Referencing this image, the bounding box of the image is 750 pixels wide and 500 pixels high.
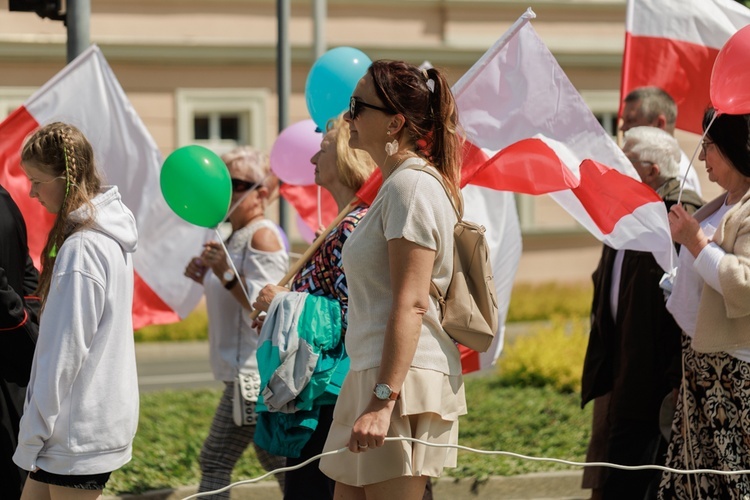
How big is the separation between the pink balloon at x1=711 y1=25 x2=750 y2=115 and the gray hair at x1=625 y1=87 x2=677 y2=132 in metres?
1.24

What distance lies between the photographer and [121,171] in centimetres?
607

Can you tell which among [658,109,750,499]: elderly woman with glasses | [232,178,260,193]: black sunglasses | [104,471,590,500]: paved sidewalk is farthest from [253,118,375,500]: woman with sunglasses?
A: [104,471,590,500]: paved sidewalk

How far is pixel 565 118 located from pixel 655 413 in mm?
1362

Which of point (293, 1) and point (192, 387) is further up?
point (293, 1)

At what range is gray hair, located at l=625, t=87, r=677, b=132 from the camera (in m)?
5.96

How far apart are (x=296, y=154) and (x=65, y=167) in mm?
2035

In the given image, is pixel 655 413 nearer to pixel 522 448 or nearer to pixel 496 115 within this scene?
pixel 496 115

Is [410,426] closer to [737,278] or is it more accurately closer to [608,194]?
[737,278]

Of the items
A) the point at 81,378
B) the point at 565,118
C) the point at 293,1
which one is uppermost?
the point at 293,1

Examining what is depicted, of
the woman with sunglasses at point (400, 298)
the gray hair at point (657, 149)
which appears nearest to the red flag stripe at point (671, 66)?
the gray hair at point (657, 149)

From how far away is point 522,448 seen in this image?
7285 millimetres

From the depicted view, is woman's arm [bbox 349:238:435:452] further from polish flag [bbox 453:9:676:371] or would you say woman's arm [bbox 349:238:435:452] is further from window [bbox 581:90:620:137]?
window [bbox 581:90:620:137]

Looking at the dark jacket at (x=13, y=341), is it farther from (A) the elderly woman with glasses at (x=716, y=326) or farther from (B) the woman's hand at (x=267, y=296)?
(A) the elderly woman with glasses at (x=716, y=326)

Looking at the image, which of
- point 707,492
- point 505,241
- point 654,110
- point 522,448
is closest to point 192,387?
point 522,448
